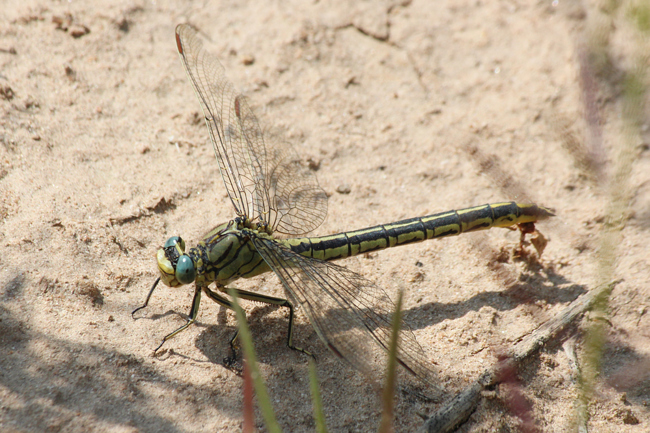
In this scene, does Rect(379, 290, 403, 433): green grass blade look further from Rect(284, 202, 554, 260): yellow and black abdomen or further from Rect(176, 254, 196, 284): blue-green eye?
Rect(284, 202, 554, 260): yellow and black abdomen

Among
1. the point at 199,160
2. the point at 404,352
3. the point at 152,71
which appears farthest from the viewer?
the point at 152,71

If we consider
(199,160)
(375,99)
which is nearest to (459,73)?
(375,99)

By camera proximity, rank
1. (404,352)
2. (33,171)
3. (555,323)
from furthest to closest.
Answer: (33,171) < (555,323) < (404,352)

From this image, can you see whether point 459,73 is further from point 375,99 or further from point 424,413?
point 424,413

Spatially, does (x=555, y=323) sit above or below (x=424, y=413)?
above

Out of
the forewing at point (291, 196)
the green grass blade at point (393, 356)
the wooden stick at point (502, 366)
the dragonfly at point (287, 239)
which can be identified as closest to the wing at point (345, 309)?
the dragonfly at point (287, 239)

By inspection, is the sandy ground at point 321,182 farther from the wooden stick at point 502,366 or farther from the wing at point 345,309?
the wing at point 345,309

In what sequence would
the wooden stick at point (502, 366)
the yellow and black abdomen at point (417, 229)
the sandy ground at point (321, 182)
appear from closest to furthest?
the wooden stick at point (502, 366)
the sandy ground at point (321, 182)
the yellow and black abdomen at point (417, 229)
